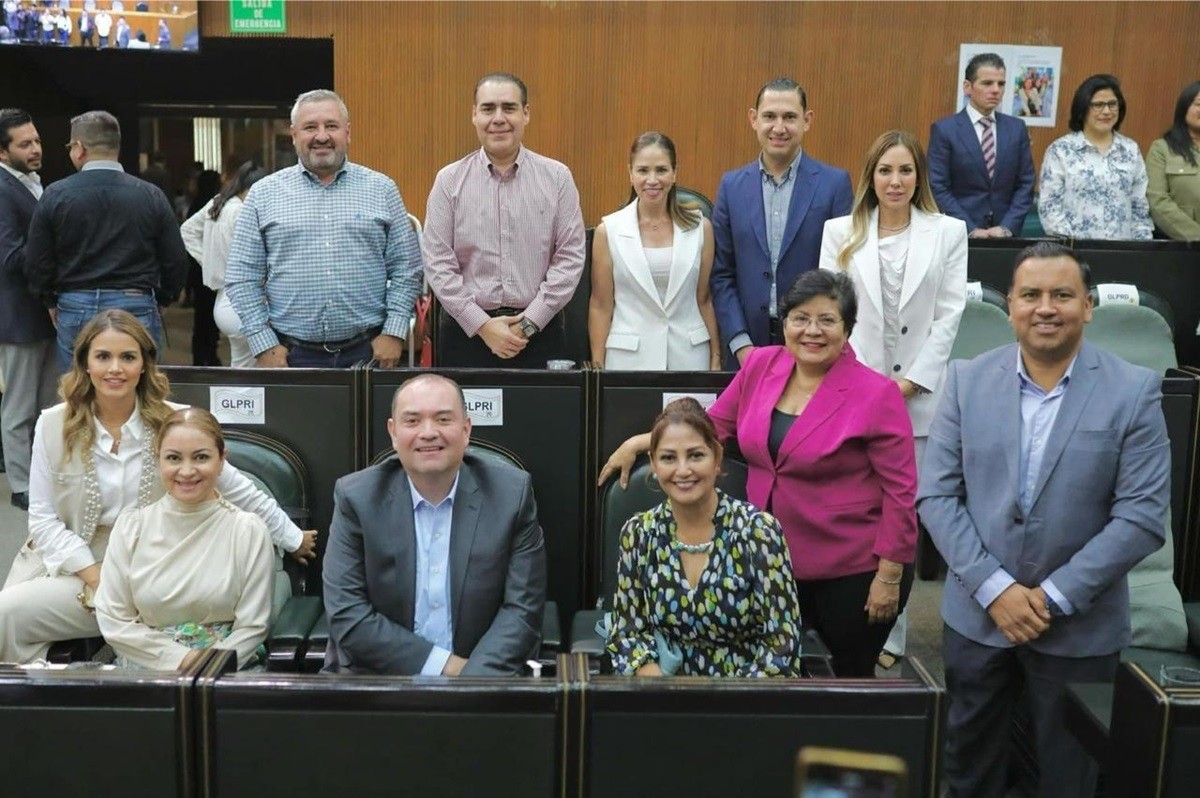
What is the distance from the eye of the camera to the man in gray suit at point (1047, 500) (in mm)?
2494

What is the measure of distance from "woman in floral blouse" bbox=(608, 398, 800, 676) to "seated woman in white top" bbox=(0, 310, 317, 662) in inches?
40.4

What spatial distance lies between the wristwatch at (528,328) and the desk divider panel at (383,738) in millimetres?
2012

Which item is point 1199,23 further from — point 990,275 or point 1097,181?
Result: point 990,275

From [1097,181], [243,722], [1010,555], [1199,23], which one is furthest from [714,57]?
[243,722]

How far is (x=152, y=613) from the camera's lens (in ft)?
9.23

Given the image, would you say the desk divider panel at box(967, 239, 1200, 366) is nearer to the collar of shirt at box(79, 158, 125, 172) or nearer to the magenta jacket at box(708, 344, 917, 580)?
the magenta jacket at box(708, 344, 917, 580)

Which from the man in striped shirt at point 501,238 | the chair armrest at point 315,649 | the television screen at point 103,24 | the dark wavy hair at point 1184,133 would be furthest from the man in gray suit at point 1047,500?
the television screen at point 103,24

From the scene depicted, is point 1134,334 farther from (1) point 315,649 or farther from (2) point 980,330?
(1) point 315,649

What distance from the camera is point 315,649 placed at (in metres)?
2.93

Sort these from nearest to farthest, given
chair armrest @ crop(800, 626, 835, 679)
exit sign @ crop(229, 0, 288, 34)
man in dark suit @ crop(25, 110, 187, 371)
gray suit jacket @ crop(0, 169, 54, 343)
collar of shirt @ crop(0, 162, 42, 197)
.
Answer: chair armrest @ crop(800, 626, 835, 679), man in dark suit @ crop(25, 110, 187, 371), gray suit jacket @ crop(0, 169, 54, 343), collar of shirt @ crop(0, 162, 42, 197), exit sign @ crop(229, 0, 288, 34)

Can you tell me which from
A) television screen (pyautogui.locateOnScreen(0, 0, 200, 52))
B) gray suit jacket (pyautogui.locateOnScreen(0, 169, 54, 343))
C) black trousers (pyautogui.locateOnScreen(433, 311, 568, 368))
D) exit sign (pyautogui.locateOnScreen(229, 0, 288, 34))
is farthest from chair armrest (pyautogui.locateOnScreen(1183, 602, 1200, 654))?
television screen (pyautogui.locateOnScreen(0, 0, 200, 52))

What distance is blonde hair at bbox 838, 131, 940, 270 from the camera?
11.5ft

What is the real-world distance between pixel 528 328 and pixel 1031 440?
1.70 m

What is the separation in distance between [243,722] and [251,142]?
18.5 ft
